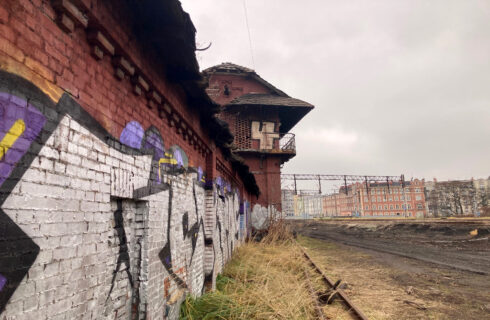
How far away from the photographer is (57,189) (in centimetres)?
192

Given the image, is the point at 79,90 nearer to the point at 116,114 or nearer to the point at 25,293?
the point at 116,114

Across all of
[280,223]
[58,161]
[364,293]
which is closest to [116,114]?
[58,161]

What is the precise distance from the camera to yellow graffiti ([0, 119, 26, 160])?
1.57 metres

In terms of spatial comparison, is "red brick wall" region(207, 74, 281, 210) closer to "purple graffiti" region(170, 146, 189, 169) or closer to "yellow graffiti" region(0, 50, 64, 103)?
"purple graffiti" region(170, 146, 189, 169)

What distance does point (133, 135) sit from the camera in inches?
119

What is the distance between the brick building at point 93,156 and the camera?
5.46 ft

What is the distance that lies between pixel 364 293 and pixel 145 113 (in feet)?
23.2

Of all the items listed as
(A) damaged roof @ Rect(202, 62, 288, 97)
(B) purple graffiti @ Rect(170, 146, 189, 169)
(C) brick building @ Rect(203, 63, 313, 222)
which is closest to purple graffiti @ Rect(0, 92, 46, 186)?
(B) purple graffiti @ Rect(170, 146, 189, 169)

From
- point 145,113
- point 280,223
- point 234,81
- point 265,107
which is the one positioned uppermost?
point 234,81

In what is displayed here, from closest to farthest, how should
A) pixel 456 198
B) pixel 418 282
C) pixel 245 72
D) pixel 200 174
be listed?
pixel 200 174 → pixel 418 282 → pixel 245 72 → pixel 456 198

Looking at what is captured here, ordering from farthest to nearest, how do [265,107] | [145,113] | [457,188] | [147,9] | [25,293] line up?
[457,188] → [265,107] → [145,113] → [147,9] → [25,293]

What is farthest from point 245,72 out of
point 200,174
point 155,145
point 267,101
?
point 155,145

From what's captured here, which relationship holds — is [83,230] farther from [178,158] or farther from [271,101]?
[271,101]

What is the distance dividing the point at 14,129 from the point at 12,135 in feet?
0.12
